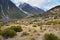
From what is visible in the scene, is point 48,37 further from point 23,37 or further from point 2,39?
point 2,39

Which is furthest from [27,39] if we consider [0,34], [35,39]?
[0,34]

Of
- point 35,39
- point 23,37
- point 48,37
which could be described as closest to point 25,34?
point 23,37

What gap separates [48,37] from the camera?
17500 millimetres

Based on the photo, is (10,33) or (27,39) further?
(10,33)

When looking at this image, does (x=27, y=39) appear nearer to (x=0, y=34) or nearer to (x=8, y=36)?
(x=8, y=36)

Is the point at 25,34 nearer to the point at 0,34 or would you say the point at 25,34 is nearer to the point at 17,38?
the point at 17,38

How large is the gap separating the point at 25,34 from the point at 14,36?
4.19 ft

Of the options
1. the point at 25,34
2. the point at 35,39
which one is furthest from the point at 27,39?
the point at 25,34

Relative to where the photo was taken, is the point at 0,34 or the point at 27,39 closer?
the point at 27,39

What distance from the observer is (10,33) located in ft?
65.9

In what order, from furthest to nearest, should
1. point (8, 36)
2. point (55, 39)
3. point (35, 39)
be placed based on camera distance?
point (8, 36), point (35, 39), point (55, 39)

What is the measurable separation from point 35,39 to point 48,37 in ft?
5.13

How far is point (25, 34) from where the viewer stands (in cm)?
2064

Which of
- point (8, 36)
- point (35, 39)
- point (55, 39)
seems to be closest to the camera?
point (55, 39)
